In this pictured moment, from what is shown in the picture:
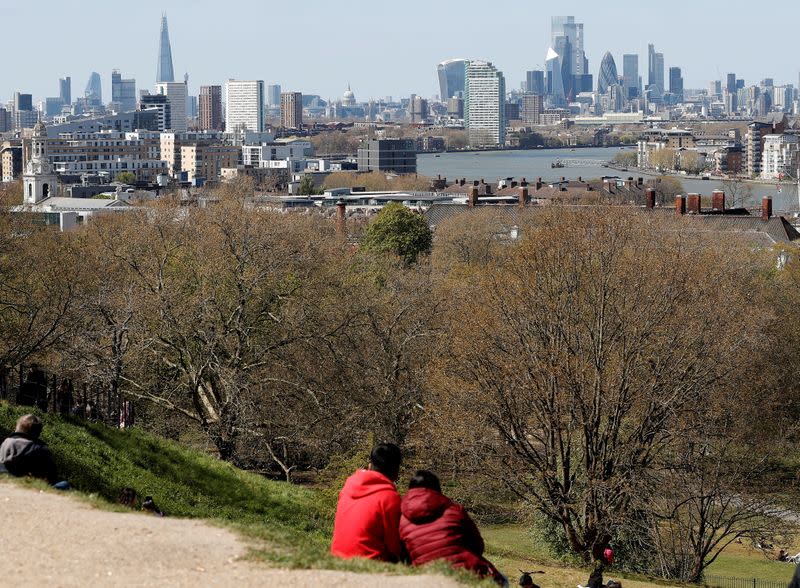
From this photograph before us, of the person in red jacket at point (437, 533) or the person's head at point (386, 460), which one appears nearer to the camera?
the person in red jacket at point (437, 533)

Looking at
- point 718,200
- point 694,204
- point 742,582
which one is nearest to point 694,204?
point 694,204

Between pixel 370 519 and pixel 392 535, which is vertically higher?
pixel 370 519

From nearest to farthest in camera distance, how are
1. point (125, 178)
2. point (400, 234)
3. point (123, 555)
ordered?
1. point (123, 555)
2. point (400, 234)
3. point (125, 178)

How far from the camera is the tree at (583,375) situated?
862 inches

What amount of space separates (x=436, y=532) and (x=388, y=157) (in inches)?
6402

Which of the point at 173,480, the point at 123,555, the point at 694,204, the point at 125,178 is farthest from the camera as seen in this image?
the point at 125,178

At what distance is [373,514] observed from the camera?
10188mm

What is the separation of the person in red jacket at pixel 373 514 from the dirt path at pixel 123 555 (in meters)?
0.57

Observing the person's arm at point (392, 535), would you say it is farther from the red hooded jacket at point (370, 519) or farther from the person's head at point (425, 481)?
the person's head at point (425, 481)

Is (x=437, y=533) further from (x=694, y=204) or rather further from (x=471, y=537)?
(x=694, y=204)

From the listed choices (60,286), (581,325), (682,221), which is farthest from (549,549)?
(682,221)

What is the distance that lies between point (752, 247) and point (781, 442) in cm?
2105

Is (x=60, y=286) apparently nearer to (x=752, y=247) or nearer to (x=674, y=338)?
(x=674, y=338)

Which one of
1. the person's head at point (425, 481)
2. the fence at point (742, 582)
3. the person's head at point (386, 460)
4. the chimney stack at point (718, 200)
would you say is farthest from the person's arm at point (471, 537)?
the chimney stack at point (718, 200)
